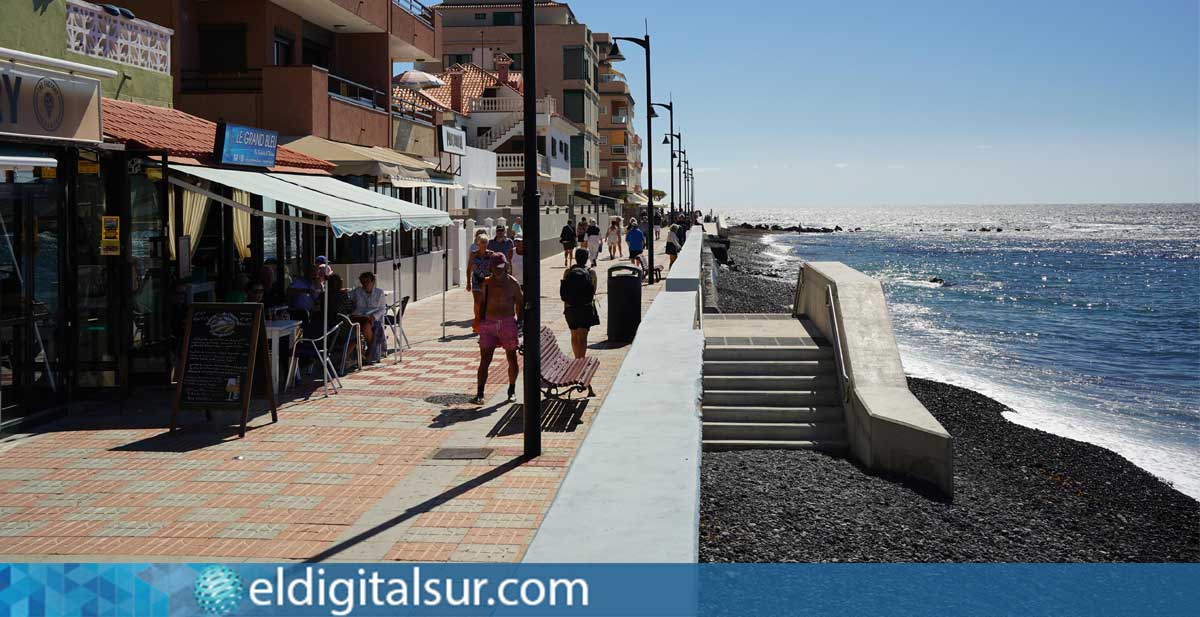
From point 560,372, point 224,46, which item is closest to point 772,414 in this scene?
point 560,372

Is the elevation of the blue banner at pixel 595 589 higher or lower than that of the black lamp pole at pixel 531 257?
lower

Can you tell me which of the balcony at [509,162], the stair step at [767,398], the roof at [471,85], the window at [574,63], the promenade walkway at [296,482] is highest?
the window at [574,63]

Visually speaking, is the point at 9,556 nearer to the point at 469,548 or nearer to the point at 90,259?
the point at 469,548

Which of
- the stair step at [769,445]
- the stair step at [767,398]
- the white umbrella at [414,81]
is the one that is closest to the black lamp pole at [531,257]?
the stair step at [769,445]

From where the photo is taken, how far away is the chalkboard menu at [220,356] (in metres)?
10.5

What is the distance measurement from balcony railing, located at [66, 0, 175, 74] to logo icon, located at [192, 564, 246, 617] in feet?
29.5

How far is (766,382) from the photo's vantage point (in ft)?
49.6

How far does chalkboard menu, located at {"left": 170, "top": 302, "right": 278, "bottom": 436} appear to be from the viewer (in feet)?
34.6

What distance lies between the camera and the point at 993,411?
65.8 feet

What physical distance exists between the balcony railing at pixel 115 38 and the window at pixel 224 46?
660 centimetres

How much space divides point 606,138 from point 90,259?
86913 mm

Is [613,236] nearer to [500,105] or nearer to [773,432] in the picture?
[500,105]

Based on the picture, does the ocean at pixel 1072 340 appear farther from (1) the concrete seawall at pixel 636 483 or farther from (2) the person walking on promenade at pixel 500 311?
(1) the concrete seawall at pixel 636 483

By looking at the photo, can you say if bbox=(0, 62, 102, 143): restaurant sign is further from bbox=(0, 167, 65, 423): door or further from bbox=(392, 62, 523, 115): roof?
bbox=(392, 62, 523, 115): roof
